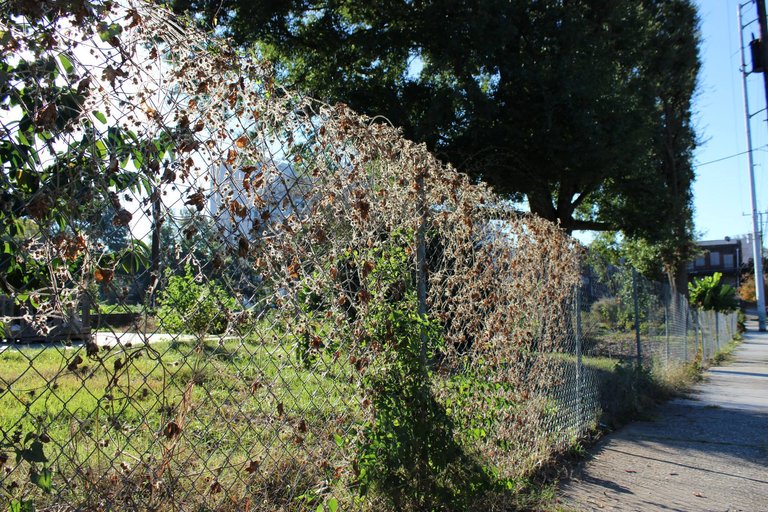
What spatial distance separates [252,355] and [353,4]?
1143 centimetres

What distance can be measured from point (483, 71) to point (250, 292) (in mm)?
11174

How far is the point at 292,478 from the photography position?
12.0 feet

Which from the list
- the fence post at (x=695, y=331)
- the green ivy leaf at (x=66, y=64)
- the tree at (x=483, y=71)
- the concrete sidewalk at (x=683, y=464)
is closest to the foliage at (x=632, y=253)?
the fence post at (x=695, y=331)

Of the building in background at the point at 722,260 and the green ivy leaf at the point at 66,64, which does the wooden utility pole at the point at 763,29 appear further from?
the building in background at the point at 722,260

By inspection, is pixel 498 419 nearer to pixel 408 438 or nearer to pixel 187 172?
pixel 408 438

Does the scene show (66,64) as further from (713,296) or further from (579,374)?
(713,296)

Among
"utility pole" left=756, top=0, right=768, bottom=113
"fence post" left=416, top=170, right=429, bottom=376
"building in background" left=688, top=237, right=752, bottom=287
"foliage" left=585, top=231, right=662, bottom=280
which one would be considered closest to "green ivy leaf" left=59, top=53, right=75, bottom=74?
"fence post" left=416, top=170, right=429, bottom=376

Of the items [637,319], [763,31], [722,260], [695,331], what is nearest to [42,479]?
[637,319]

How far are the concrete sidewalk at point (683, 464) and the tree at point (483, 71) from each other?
4383 mm

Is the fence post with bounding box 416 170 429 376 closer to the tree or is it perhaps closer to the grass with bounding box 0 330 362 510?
the grass with bounding box 0 330 362 510

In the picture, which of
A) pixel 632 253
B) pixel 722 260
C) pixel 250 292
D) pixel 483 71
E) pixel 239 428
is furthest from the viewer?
pixel 722 260

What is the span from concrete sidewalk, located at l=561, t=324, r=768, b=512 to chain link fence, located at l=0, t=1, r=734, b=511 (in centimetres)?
61

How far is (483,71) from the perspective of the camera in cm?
1300

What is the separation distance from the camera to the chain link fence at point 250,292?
2082 millimetres
